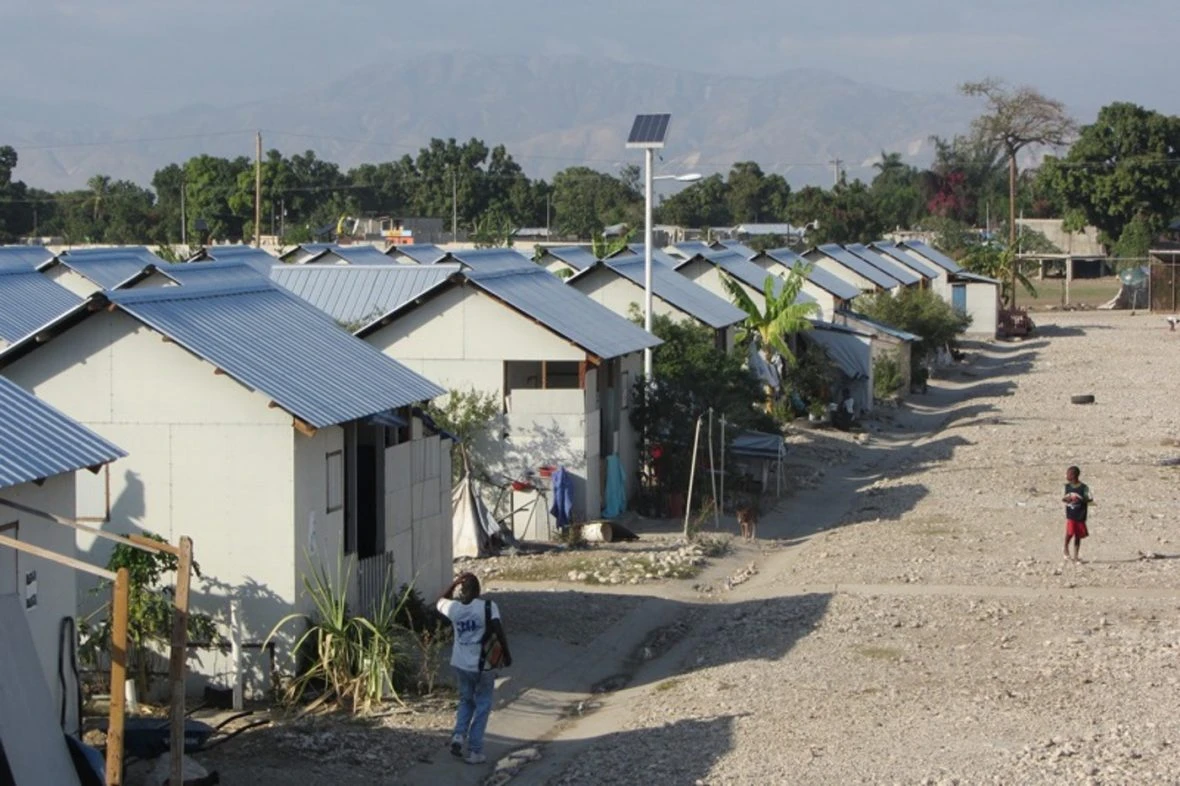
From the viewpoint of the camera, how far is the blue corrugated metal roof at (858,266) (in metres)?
67.3

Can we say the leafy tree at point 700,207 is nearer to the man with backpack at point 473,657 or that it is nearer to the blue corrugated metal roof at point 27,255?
the blue corrugated metal roof at point 27,255

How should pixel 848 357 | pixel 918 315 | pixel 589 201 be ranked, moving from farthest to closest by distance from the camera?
1. pixel 589 201
2. pixel 918 315
3. pixel 848 357

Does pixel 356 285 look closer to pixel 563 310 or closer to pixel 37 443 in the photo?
pixel 563 310

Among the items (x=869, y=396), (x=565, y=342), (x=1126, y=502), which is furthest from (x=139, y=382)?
(x=869, y=396)

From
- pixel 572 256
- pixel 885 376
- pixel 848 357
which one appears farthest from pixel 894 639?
pixel 572 256

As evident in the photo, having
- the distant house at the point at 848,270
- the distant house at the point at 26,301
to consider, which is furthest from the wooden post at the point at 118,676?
the distant house at the point at 848,270

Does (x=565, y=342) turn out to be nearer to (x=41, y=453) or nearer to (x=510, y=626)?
(x=510, y=626)

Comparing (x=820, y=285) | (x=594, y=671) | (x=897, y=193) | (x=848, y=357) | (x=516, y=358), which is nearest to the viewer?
(x=594, y=671)

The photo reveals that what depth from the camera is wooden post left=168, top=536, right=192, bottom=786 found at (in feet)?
36.1

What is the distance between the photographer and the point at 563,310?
95.5 feet

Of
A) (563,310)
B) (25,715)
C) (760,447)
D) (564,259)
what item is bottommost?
(760,447)

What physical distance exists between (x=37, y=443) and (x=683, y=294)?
28171 millimetres

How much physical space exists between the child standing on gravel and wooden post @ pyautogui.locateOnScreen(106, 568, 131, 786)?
15.8 meters

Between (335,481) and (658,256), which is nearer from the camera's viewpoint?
(335,481)
